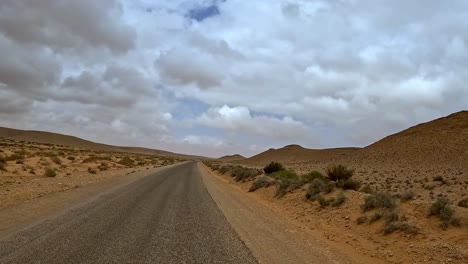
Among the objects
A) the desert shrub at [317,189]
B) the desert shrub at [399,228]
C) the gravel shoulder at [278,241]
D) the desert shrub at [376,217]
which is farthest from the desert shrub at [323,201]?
the desert shrub at [399,228]

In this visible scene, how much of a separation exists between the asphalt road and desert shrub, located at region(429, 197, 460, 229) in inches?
201

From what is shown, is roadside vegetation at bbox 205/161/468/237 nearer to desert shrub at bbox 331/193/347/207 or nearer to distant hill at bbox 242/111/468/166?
desert shrub at bbox 331/193/347/207

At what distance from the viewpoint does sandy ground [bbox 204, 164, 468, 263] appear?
29.7 feet

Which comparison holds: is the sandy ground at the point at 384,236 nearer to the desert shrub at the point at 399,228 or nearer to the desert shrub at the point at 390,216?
the desert shrub at the point at 399,228

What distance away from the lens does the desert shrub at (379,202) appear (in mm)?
13038

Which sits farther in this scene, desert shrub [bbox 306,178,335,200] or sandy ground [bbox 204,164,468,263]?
desert shrub [bbox 306,178,335,200]

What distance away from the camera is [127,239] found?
9.65 metres

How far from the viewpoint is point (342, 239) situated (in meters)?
11.7

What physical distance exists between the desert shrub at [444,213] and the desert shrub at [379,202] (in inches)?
66.6

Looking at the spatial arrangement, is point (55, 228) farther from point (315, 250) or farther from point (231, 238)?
point (315, 250)

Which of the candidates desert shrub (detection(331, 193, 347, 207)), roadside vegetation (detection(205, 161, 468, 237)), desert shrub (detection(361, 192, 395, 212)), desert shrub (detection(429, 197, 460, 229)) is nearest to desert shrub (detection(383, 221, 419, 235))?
roadside vegetation (detection(205, 161, 468, 237))

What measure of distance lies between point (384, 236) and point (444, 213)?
1.61 m

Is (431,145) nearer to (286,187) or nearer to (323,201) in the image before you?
(286,187)

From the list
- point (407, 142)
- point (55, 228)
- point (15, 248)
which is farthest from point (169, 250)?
point (407, 142)
